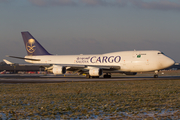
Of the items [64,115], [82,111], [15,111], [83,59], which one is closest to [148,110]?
[82,111]

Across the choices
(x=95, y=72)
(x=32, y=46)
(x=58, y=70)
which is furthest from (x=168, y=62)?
(x=32, y=46)

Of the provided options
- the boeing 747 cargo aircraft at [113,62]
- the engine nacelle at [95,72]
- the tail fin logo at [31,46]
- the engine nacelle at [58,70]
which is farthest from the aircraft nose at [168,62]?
the tail fin logo at [31,46]

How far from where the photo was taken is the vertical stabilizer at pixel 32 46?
4931 centimetres

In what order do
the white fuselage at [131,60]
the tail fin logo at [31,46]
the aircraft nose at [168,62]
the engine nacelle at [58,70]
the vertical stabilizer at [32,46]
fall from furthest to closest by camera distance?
1. the tail fin logo at [31,46]
2. the vertical stabilizer at [32,46]
3. the engine nacelle at [58,70]
4. the white fuselage at [131,60]
5. the aircraft nose at [168,62]

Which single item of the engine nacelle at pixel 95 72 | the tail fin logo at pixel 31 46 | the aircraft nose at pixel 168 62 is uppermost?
the tail fin logo at pixel 31 46

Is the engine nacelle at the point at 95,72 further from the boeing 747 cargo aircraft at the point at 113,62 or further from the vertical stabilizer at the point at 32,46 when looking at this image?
the vertical stabilizer at the point at 32,46

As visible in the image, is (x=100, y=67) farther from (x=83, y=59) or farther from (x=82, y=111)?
(x=82, y=111)

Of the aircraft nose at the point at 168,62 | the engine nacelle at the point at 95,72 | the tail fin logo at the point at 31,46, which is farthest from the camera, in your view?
the tail fin logo at the point at 31,46

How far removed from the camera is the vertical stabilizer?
4931 cm

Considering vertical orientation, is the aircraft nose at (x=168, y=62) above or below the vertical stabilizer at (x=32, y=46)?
below

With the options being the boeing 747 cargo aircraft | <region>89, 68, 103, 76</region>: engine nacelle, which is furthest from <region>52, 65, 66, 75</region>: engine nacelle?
<region>89, 68, 103, 76</region>: engine nacelle

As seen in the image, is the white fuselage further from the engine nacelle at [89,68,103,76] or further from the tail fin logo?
the tail fin logo

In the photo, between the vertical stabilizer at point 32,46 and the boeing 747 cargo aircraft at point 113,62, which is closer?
the boeing 747 cargo aircraft at point 113,62

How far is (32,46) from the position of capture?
4959 cm
